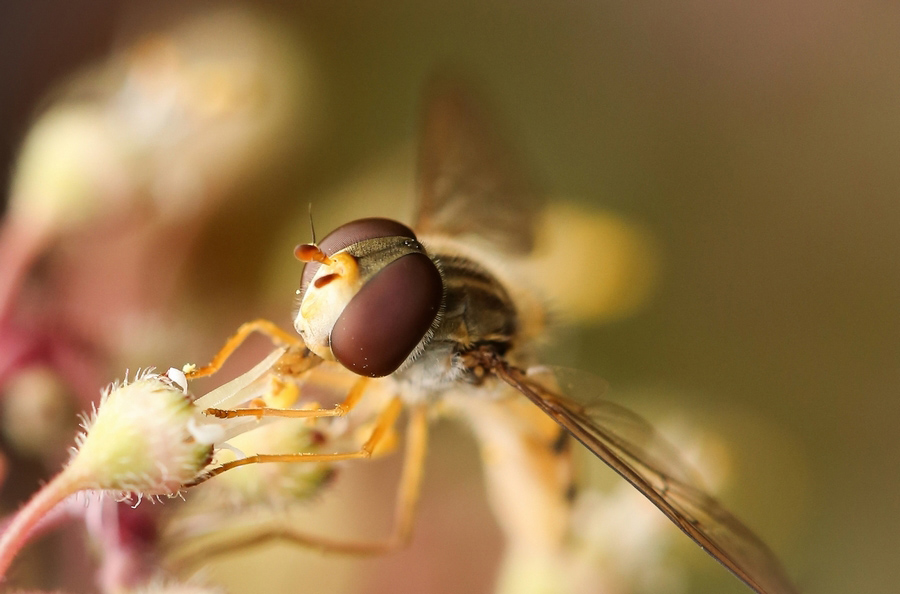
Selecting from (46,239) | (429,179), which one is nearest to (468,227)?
(429,179)

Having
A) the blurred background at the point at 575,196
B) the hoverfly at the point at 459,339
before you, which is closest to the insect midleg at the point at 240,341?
the hoverfly at the point at 459,339

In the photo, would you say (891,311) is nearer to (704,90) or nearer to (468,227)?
(704,90)

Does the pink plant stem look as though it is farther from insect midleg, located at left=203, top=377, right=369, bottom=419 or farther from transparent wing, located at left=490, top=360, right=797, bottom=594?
→ transparent wing, located at left=490, top=360, right=797, bottom=594

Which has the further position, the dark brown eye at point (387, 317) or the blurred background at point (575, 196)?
the blurred background at point (575, 196)

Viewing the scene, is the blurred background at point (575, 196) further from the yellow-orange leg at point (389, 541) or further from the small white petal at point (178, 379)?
the small white petal at point (178, 379)

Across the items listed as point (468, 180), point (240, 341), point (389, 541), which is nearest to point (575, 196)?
point (468, 180)

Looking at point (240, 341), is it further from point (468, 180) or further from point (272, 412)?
point (468, 180)
